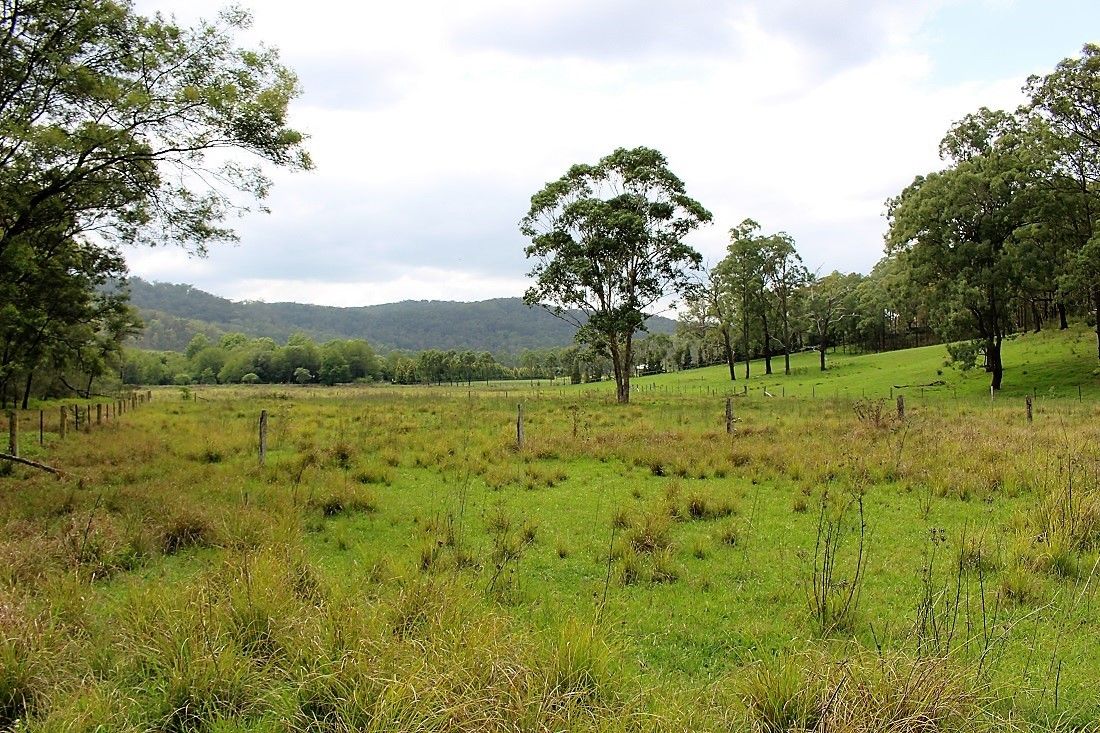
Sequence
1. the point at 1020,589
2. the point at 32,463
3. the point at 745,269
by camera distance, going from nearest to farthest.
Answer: the point at 1020,589 → the point at 32,463 → the point at 745,269

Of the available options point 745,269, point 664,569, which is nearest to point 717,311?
point 745,269

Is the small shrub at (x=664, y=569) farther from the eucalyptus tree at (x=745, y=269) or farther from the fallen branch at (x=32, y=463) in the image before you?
the eucalyptus tree at (x=745, y=269)

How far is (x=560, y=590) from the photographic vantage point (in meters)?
6.24

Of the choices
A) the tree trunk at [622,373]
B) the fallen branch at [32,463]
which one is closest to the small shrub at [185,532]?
the fallen branch at [32,463]

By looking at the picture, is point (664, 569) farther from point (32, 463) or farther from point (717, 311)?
point (717, 311)

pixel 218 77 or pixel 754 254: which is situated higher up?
pixel 754 254

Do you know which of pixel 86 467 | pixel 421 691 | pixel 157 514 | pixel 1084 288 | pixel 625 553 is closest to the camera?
pixel 421 691

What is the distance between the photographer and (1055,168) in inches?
1123

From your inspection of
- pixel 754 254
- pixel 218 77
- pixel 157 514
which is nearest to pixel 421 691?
pixel 157 514

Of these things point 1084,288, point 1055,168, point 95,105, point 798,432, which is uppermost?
point 1055,168

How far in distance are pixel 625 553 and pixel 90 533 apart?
6.64 metres

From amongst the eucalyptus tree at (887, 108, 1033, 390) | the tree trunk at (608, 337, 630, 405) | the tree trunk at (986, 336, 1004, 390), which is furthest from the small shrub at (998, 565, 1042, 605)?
the tree trunk at (986, 336, 1004, 390)

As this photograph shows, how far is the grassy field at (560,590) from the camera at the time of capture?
3.55 metres

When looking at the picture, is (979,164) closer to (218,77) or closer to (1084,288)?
(1084,288)
